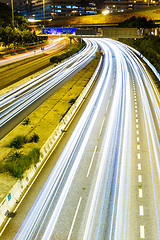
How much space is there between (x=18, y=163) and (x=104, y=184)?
22.8ft

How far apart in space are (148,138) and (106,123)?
5760mm

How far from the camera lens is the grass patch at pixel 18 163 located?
20.5 metres

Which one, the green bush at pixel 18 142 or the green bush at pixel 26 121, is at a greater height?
the green bush at pixel 26 121

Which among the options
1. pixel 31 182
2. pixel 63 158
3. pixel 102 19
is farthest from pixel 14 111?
pixel 102 19

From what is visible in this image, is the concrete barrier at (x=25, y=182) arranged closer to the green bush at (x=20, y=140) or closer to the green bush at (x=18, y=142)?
the green bush at (x=20, y=140)

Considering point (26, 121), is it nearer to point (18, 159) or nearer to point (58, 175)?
point (18, 159)

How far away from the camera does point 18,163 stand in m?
21.8

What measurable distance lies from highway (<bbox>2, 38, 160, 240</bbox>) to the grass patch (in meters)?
1.90

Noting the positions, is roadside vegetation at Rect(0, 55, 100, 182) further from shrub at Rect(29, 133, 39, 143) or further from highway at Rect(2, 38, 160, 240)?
highway at Rect(2, 38, 160, 240)

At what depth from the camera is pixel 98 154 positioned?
24750 millimetres

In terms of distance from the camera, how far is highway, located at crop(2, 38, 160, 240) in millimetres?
15812

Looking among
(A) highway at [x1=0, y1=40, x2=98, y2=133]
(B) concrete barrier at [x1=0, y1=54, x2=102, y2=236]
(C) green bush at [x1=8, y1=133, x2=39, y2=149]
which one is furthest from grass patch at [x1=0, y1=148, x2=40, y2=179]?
(A) highway at [x1=0, y1=40, x2=98, y2=133]

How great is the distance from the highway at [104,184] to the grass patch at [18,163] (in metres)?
1.90

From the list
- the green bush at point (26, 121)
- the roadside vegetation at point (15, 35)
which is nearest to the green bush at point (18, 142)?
the green bush at point (26, 121)
